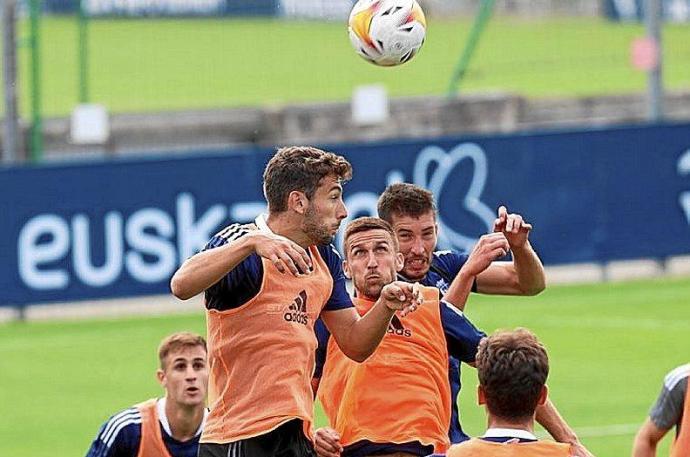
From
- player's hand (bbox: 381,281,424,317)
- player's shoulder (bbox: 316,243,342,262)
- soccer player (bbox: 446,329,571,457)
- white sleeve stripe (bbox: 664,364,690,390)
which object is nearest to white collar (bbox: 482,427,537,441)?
soccer player (bbox: 446,329,571,457)

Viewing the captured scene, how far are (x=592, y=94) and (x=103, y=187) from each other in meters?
11.3

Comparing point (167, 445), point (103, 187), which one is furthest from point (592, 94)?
point (167, 445)

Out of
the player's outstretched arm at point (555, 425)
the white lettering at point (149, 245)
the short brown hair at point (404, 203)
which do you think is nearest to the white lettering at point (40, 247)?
the white lettering at point (149, 245)

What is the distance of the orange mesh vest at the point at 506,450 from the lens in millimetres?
6340

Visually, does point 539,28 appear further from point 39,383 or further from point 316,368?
point 316,368

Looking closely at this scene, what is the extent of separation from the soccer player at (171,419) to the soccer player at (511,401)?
2.83 m

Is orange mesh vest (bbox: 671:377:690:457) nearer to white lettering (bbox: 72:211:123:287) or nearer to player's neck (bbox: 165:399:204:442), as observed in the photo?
player's neck (bbox: 165:399:204:442)

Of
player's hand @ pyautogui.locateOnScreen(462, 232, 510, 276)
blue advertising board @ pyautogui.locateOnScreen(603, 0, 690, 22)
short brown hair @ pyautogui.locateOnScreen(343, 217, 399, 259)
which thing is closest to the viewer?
short brown hair @ pyautogui.locateOnScreen(343, 217, 399, 259)

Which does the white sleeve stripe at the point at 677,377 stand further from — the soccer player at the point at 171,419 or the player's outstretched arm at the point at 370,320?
the soccer player at the point at 171,419

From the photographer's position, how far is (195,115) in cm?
2572

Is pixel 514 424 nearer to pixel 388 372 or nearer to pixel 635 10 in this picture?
pixel 388 372

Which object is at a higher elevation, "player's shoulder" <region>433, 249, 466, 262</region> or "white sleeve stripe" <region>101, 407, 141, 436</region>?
"player's shoulder" <region>433, 249, 466, 262</region>

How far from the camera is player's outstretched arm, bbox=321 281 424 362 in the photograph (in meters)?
7.15

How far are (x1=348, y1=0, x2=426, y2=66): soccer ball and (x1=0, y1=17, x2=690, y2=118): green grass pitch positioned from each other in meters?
16.0
